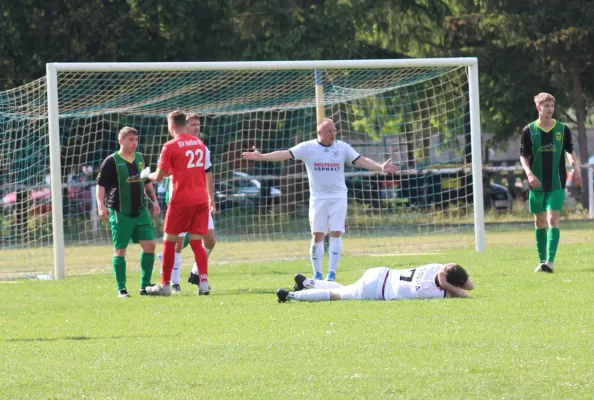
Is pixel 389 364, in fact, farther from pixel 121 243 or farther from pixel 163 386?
pixel 121 243

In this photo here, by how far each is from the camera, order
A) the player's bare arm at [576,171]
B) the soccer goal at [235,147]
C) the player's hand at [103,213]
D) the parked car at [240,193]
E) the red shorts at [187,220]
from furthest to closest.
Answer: the parked car at [240,193], the soccer goal at [235,147], the player's bare arm at [576,171], the player's hand at [103,213], the red shorts at [187,220]

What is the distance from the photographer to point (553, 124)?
1270 centimetres

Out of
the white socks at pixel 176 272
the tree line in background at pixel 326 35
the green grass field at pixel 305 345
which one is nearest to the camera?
the green grass field at pixel 305 345

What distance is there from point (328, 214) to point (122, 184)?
97.1 inches

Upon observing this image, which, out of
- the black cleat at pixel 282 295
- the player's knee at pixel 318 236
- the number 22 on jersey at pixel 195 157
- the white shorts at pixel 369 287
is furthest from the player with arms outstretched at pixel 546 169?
the number 22 on jersey at pixel 195 157

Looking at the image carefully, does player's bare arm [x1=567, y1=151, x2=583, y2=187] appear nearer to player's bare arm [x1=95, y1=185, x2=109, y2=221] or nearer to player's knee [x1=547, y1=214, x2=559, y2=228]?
player's knee [x1=547, y1=214, x2=559, y2=228]

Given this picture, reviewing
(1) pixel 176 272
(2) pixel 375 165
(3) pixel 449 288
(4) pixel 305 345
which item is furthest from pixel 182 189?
(4) pixel 305 345

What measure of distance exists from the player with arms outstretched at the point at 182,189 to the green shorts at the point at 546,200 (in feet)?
13.1

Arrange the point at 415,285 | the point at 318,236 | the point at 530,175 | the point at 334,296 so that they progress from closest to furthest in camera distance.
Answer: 1. the point at 415,285
2. the point at 334,296
3. the point at 530,175
4. the point at 318,236

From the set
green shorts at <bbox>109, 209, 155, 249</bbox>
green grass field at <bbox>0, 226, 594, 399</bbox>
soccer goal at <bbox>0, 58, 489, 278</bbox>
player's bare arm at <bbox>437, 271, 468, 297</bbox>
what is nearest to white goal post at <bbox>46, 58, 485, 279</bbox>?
soccer goal at <bbox>0, 58, 489, 278</bbox>

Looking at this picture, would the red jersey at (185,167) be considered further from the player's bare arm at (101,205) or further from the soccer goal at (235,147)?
the soccer goal at (235,147)

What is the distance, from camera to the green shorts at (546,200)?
1255cm

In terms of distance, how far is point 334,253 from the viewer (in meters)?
12.7

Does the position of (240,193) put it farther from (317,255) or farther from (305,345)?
(305,345)
